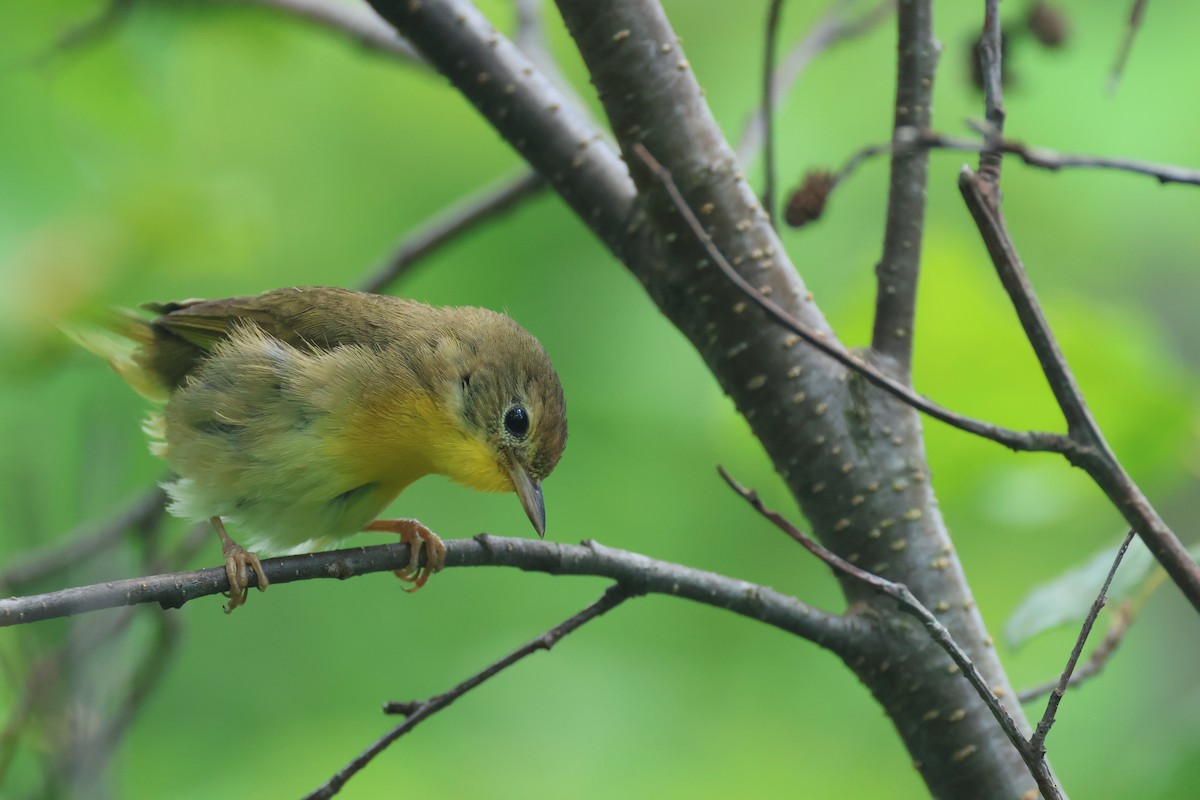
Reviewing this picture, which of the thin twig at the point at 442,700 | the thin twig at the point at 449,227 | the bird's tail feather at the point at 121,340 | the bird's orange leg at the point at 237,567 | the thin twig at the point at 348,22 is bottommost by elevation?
the thin twig at the point at 442,700

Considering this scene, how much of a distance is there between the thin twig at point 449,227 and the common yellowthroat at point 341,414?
0.36 metres

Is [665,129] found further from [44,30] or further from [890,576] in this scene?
[44,30]

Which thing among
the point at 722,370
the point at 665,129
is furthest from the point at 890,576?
the point at 665,129

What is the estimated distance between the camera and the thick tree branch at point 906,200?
2779 mm

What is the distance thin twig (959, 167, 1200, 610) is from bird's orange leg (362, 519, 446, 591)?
4.18 feet

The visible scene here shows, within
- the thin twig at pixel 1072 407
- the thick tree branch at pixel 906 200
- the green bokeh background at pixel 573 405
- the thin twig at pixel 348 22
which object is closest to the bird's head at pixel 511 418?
the green bokeh background at pixel 573 405

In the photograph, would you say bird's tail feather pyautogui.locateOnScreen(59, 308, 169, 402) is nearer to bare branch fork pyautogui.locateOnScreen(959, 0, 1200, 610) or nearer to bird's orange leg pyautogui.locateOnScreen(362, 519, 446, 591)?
bird's orange leg pyautogui.locateOnScreen(362, 519, 446, 591)

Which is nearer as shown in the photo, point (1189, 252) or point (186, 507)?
point (186, 507)

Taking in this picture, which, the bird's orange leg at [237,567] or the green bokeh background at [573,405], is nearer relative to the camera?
the bird's orange leg at [237,567]

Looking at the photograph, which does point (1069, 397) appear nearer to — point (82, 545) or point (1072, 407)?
point (1072, 407)

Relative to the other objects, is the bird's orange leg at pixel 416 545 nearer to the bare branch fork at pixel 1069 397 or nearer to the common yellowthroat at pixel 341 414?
the common yellowthroat at pixel 341 414

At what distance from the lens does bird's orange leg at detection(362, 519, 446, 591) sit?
2752mm

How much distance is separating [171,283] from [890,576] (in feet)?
11.1

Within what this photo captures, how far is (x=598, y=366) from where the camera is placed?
584 cm
